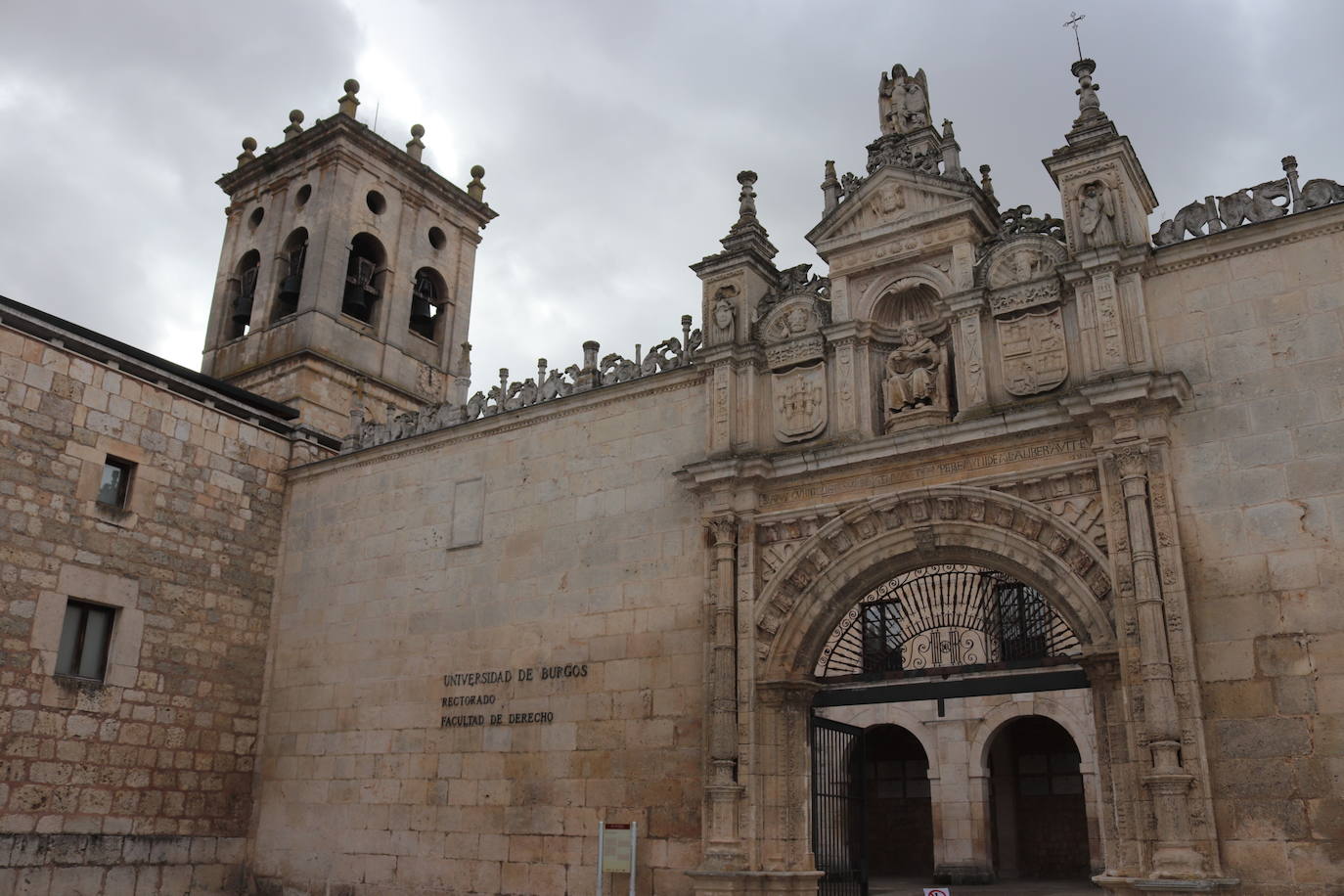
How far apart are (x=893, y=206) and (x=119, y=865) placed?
34.4 feet

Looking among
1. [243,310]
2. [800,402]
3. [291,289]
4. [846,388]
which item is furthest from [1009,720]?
[243,310]

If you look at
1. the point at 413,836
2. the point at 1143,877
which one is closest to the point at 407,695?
the point at 413,836

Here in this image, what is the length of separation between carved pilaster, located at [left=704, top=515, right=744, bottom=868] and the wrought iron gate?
837mm

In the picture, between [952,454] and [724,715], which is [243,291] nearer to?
[724,715]

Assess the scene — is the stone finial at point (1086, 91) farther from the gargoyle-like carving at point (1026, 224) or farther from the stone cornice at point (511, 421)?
the stone cornice at point (511, 421)

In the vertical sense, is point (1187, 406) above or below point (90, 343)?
below

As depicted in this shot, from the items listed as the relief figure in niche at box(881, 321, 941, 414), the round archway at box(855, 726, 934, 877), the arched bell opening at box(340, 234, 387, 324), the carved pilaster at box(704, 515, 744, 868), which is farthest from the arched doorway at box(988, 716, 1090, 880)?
the arched bell opening at box(340, 234, 387, 324)

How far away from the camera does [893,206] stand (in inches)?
443

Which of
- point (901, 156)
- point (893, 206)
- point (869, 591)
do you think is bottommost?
point (869, 591)

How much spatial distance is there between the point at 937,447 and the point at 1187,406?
2.05 metres

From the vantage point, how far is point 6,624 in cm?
1156

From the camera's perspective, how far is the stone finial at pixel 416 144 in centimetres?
2070

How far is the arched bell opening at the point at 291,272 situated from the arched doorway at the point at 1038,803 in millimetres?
13862

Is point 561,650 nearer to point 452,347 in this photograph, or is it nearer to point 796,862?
point 796,862
